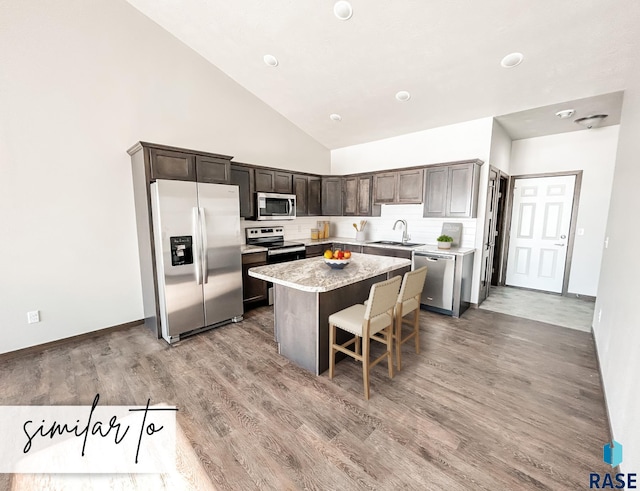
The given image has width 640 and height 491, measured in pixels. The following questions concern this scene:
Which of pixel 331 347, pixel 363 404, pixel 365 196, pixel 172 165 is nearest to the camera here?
pixel 363 404

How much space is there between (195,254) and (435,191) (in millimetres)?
3516

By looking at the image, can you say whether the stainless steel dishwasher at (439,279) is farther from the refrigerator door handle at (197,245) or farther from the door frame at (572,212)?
the refrigerator door handle at (197,245)

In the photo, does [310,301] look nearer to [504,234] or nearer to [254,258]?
[254,258]

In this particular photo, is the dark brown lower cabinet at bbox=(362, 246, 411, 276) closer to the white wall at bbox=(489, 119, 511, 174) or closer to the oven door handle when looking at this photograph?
the oven door handle

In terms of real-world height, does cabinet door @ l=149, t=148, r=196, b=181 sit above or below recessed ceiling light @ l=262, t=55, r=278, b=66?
below

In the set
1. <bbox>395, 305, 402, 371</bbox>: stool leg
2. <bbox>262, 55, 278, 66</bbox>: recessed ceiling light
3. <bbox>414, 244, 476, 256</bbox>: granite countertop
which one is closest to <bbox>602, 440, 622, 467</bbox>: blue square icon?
<bbox>395, 305, 402, 371</bbox>: stool leg

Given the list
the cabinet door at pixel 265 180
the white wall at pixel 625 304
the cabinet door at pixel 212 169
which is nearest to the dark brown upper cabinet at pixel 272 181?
the cabinet door at pixel 265 180

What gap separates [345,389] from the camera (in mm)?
2281

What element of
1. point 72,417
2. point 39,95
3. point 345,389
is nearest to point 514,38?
point 345,389

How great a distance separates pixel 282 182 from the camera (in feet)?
15.5

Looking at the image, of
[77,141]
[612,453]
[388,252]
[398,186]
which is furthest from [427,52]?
[77,141]

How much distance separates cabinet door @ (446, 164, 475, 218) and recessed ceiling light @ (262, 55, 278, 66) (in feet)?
9.38

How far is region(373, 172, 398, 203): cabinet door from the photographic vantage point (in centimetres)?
464

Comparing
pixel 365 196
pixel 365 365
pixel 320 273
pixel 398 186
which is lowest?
pixel 365 365
